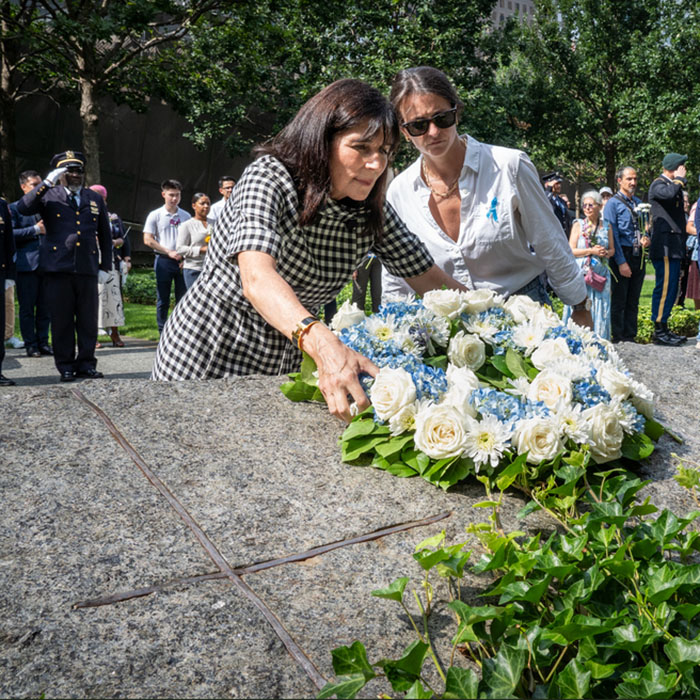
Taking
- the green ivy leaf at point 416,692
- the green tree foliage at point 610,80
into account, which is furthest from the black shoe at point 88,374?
the green tree foliage at point 610,80

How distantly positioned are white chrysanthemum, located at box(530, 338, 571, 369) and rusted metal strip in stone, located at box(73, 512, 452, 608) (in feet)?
1.85

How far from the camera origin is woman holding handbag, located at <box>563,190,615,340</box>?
8555 millimetres

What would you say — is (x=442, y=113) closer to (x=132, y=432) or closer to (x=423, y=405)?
(x=423, y=405)

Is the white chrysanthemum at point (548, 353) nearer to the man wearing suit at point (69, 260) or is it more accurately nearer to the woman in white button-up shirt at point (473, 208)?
the woman in white button-up shirt at point (473, 208)

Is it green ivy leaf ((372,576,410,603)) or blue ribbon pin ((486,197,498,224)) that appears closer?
green ivy leaf ((372,576,410,603))

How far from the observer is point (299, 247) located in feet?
7.59

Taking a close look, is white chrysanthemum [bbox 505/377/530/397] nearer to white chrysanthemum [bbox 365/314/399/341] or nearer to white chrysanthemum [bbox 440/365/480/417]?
white chrysanthemum [bbox 440/365/480/417]

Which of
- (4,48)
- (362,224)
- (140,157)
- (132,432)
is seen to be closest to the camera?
(132,432)

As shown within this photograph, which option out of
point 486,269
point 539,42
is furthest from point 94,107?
point 539,42

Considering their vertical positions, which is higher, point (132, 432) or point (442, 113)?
point (442, 113)

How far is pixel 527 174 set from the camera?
2.88 meters

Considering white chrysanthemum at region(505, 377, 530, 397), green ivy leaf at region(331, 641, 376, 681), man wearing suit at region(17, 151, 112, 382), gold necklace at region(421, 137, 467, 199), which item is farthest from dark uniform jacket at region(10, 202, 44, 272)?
green ivy leaf at region(331, 641, 376, 681)

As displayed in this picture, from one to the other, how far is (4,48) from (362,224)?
1678 centimetres

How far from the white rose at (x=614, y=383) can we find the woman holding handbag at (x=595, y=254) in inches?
263
